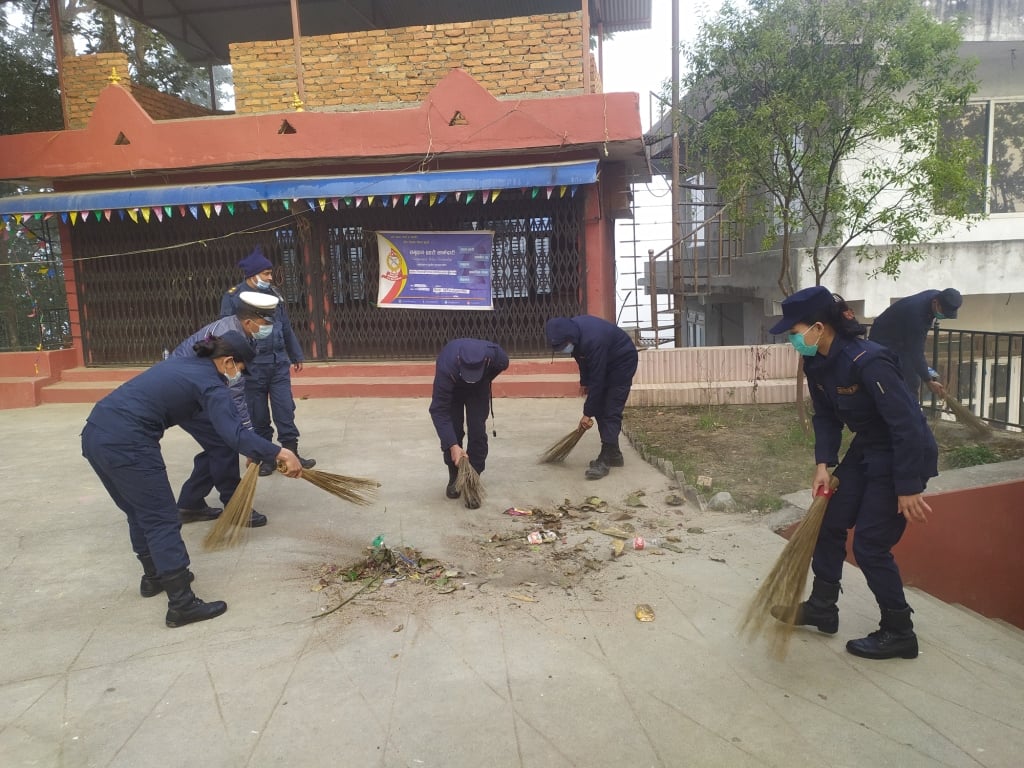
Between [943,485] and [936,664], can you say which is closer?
[936,664]

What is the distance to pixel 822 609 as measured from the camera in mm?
3092

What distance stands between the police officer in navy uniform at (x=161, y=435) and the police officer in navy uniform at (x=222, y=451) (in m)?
0.94

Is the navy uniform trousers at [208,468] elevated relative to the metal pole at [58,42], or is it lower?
lower

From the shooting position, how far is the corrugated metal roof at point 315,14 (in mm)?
11547

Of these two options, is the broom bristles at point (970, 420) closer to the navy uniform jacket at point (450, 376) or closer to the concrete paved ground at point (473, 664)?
the concrete paved ground at point (473, 664)

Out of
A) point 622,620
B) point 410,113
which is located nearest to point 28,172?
point 410,113

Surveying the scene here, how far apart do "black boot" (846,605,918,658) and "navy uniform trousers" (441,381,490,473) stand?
276cm

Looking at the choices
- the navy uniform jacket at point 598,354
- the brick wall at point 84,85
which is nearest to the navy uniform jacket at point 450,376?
the navy uniform jacket at point 598,354

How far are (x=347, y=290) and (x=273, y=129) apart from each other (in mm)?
2188

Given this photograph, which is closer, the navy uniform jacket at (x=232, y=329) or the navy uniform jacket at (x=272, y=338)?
the navy uniform jacket at (x=232, y=329)

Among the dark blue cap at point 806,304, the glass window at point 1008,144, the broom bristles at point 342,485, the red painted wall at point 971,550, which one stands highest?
the glass window at point 1008,144

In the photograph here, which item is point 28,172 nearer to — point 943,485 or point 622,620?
point 622,620

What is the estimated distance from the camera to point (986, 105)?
945 cm

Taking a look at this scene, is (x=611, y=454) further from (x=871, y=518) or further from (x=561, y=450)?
(x=871, y=518)
